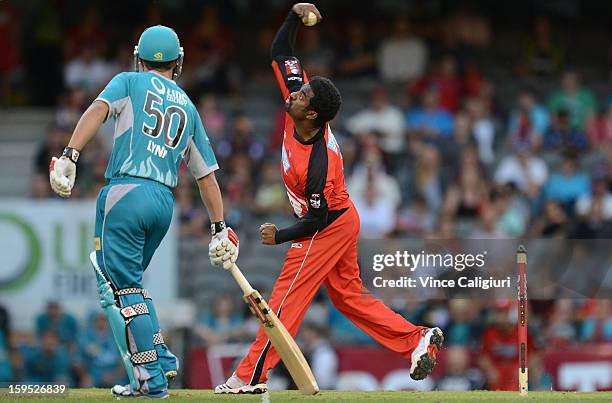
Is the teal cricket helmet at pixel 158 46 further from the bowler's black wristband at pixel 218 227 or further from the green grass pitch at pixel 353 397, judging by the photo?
the green grass pitch at pixel 353 397

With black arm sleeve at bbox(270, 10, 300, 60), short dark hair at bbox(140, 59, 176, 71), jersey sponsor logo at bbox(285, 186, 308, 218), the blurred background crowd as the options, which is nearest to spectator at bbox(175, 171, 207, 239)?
the blurred background crowd

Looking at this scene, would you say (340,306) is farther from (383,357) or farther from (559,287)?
(383,357)

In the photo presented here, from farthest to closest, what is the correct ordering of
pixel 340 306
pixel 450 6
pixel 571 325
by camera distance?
1. pixel 450 6
2. pixel 571 325
3. pixel 340 306

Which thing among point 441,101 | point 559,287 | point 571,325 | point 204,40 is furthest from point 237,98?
point 559,287

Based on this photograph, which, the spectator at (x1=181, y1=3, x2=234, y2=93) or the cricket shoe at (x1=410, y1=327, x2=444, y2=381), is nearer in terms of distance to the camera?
the cricket shoe at (x1=410, y1=327, x2=444, y2=381)

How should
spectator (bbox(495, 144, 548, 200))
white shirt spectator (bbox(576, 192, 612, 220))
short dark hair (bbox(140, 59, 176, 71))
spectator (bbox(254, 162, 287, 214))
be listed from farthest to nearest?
spectator (bbox(495, 144, 548, 200)), spectator (bbox(254, 162, 287, 214)), white shirt spectator (bbox(576, 192, 612, 220)), short dark hair (bbox(140, 59, 176, 71))

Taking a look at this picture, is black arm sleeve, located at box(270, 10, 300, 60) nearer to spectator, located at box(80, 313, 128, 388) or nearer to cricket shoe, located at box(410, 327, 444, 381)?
cricket shoe, located at box(410, 327, 444, 381)

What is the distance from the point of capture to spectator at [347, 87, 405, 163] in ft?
56.9

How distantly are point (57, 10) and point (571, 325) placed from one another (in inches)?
401

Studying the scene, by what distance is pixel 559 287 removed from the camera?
35.5 ft

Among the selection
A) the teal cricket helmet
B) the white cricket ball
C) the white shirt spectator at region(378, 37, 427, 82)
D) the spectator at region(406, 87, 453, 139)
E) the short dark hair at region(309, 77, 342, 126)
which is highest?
the white shirt spectator at region(378, 37, 427, 82)

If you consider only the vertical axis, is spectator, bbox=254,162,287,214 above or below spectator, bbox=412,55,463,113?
below

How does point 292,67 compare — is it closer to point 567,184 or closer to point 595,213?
point 595,213

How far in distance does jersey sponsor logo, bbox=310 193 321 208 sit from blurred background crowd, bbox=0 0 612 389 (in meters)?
3.73
